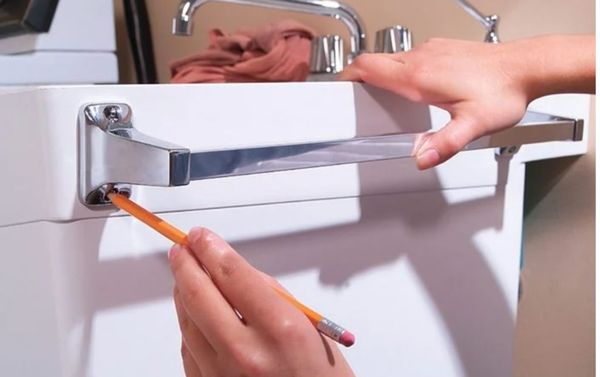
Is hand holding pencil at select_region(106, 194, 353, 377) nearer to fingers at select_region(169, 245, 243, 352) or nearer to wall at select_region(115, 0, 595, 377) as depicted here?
fingers at select_region(169, 245, 243, 352)

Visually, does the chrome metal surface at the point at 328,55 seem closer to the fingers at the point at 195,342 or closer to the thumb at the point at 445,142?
the thumb at the point at 445,142

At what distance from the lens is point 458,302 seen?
548 mm

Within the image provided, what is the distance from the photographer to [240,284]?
0.34 meters

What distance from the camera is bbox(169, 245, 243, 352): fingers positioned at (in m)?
0.34

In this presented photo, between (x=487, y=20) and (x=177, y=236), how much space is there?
472 mm

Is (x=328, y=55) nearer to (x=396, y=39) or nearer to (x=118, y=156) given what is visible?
(x=396, y=39)

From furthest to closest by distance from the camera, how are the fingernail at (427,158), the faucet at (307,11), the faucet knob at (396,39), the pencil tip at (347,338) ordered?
the faucet knob at (396,39)
the faucet at (307,11)
the fingernail at (427,158)
the pencil tip at (347,338)

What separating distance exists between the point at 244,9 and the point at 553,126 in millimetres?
693

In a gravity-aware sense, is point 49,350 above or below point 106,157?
below

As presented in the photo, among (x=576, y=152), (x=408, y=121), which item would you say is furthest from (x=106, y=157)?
(x=576, y=152)

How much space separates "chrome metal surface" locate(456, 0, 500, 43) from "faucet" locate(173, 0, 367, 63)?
0.39 feet

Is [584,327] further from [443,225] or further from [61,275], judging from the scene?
[61,275]

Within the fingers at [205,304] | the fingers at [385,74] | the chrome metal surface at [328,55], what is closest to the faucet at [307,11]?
the chrome metal surface at [328,55]

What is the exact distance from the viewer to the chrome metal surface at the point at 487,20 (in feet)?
2.24
